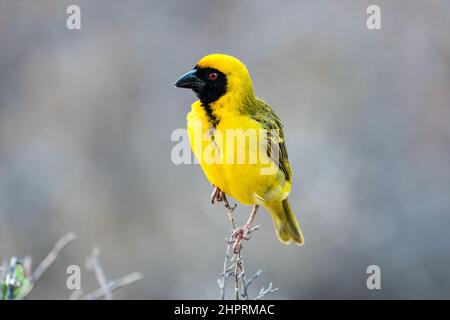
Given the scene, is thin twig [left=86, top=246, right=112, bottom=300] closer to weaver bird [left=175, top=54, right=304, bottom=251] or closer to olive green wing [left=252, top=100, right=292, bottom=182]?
weaver bird [left=175, top=54, right=304, bottom=251]

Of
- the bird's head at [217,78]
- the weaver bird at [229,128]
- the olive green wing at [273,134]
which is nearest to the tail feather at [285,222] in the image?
the olive green wing at [273,134]

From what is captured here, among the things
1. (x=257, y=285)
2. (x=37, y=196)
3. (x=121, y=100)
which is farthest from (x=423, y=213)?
(x=37, y=196)

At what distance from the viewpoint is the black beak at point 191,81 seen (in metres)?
3.97

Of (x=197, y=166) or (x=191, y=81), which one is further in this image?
(x=197, y=166)

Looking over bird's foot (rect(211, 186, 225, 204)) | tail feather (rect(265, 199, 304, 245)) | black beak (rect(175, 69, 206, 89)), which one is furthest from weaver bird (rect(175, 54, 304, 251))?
tail feather (rect(265, 199, 304, 245))

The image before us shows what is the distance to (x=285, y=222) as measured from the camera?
4.92 metres

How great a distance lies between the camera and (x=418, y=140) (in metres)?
9.19

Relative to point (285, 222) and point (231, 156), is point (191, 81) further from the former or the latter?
point (285, 222)

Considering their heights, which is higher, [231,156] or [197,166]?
[197,166]

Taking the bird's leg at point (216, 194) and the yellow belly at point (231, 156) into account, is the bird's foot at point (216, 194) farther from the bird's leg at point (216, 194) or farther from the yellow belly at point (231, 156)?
the yellow belly at point (231, 156)

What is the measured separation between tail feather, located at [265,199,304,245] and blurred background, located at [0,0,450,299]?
2.77 metres

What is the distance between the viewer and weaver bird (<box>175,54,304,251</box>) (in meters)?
4.04

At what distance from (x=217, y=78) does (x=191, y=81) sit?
17cm

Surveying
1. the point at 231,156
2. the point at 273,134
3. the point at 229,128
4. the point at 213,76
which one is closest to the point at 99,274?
the point at 231,156
